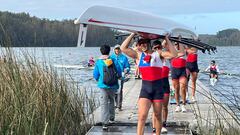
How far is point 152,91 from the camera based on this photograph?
712 cm

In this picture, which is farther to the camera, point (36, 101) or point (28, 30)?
point (28, 30)

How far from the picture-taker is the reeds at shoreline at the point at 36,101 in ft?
19.0

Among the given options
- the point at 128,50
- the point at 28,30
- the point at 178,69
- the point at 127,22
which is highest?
the point at 127,22

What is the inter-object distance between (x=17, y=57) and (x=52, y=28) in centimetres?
506

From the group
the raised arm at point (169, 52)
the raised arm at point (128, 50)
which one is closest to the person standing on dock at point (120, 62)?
the raised arm at point (128, 50)

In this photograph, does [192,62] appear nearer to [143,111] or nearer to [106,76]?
[106,76]

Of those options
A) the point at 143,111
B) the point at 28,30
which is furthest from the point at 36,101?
the point at 28,30

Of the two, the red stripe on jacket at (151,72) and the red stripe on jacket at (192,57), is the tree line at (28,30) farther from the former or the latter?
the red stripe on jacket at (192,57)

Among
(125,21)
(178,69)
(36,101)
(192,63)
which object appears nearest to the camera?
(36,101)

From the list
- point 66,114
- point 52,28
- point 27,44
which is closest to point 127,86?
point 52,28

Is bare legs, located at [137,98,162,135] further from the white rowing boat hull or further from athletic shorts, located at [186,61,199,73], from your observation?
athletic shorts, located at [186,61,199,73]

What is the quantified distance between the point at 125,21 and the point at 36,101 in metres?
2.11

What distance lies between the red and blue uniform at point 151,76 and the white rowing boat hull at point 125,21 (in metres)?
0.53

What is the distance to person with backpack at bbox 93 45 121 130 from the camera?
8711 mm
